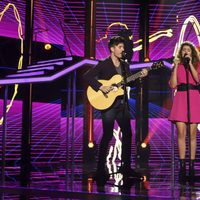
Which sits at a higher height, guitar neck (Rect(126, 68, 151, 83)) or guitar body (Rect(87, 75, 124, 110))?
guitar neck (Rect(126, 68, 151, 83))

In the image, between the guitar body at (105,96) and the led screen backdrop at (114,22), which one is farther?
the led screen backdrop at (114,22)

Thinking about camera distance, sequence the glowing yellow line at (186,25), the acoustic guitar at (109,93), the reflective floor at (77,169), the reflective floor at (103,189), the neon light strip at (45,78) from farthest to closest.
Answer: the glowing yellow line at (186,25), the acoustic guitar at (109,93), the neon light strip at (45,78), the reflective floor at (77,169), the reflective floor at (103,189)

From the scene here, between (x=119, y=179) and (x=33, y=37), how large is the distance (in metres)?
3.10

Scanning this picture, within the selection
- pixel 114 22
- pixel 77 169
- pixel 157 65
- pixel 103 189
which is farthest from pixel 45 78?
pixel 114 22

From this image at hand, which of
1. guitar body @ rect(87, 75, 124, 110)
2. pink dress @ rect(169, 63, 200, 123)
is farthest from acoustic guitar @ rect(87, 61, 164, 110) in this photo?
pink dress @ rect(169, 63, 200, 123)

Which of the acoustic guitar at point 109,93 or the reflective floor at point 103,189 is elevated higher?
the acoustic guitar at point 109,93

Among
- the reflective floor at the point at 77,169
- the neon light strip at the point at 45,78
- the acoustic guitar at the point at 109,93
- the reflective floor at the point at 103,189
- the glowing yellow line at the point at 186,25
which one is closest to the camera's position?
the reflective floor at the point at 103,189

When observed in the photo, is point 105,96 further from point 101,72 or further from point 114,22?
point 114,22

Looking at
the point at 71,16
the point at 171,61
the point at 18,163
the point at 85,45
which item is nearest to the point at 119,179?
the point at 171,61

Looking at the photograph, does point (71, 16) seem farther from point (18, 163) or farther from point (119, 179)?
point (119, 179)

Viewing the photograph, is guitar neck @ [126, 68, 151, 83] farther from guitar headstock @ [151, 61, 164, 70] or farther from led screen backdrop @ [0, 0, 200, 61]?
led screen backdrop @ [0, 0, 200, 61]

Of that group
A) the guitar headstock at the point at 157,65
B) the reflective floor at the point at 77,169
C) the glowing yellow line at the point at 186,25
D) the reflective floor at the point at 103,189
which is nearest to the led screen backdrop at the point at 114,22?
the glowing yellow line at the point at 186,25

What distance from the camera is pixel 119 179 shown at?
448cm

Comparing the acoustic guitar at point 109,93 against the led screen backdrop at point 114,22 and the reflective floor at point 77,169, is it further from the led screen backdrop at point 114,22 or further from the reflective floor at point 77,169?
the led screen backdrop at point 114,22
